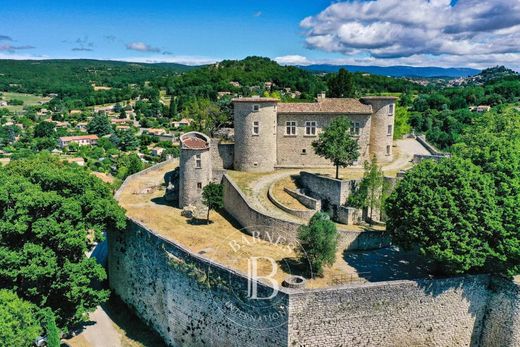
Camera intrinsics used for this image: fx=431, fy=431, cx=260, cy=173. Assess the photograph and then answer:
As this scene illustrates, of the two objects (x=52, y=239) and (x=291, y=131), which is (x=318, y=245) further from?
(x=291, y=131)

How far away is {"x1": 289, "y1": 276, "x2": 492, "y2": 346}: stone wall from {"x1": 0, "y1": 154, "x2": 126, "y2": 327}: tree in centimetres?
1220

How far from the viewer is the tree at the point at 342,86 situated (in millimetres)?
56278

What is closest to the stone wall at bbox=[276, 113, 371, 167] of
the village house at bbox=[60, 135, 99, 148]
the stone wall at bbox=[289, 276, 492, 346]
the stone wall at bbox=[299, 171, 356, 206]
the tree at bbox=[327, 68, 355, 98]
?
the stone wall at bbox=[299, 171, 356, 206]

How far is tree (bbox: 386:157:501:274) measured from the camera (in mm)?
18188

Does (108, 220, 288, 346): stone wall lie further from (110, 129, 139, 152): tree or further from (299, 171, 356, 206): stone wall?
(110, 129, 139, 152): tree

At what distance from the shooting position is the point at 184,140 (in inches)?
1264

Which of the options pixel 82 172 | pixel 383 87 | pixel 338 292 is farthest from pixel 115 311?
pixel 383 87

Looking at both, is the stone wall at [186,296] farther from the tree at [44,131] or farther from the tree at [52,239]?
the tree at [44,131]

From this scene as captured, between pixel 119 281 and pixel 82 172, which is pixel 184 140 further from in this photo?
pixel 119 281

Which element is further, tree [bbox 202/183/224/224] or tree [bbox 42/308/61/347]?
tree [bbox 202/183/224/224]

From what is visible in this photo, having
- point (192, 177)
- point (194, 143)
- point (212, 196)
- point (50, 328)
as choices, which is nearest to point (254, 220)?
point (212, 196)

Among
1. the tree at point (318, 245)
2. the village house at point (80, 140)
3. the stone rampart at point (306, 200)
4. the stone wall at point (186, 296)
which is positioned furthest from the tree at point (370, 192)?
the village house at point (80, 140)

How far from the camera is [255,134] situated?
36812 mm

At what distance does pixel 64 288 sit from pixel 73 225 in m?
3.27
